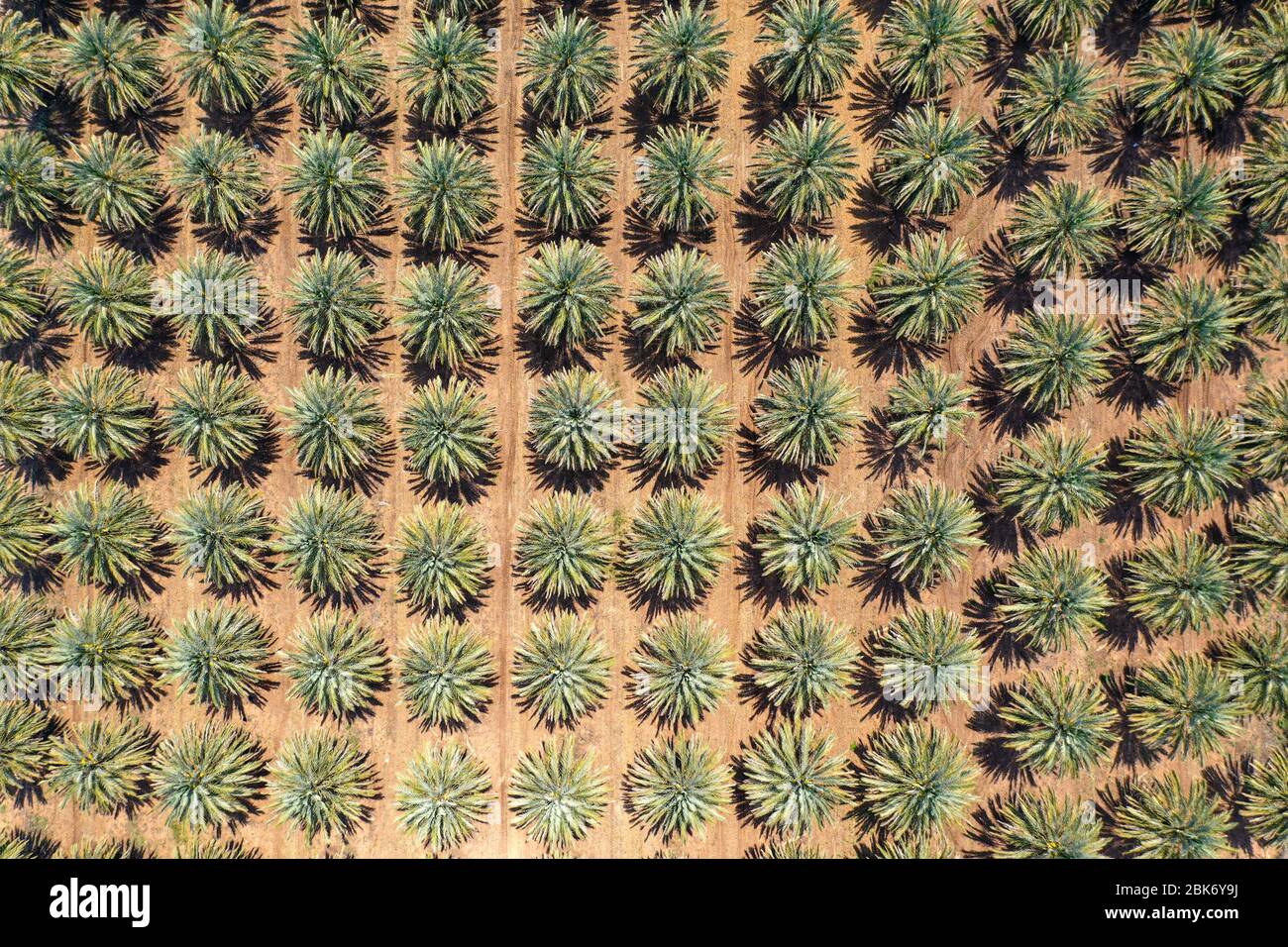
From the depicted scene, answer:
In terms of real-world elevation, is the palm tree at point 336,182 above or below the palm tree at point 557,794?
above

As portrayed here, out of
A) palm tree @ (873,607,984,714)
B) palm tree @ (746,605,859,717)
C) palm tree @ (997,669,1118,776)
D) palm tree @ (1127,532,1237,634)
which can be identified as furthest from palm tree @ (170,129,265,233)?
palm tree @ (1127,532,1237,634)

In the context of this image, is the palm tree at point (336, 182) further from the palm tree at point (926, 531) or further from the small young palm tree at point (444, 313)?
the palm tree at point (926, 531)

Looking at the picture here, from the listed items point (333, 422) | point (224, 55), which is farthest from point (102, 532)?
point (224, 55)

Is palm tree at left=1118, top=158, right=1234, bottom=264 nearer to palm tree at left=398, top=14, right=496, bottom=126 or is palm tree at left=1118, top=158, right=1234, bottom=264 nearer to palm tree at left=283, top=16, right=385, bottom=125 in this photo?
palm tree at left=398, top=14, right=496, bottom=126

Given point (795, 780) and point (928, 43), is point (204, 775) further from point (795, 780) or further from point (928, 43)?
point (928, 43)

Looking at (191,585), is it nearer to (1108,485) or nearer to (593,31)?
(593,31)

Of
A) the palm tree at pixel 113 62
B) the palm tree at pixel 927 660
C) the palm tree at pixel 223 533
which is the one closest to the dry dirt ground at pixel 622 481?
the palm tree at pixel 927 660
